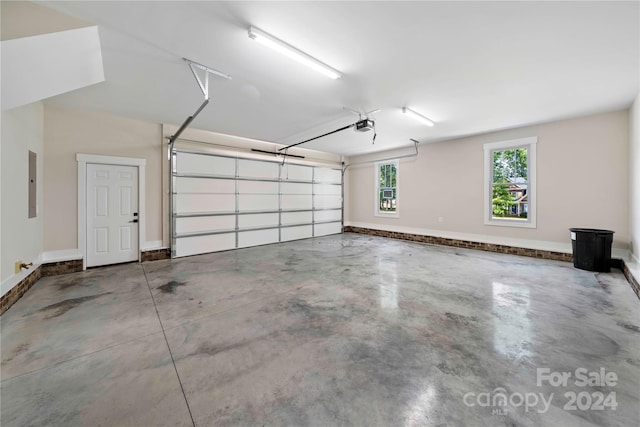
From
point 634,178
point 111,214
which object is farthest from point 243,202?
point 634,178

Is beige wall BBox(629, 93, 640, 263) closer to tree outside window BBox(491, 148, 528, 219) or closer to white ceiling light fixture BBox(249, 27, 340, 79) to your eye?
tree outside window BBox(491, 148, 528, 219)

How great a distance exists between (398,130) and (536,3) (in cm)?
379

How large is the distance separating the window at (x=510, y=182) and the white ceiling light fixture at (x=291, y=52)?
4925 mm

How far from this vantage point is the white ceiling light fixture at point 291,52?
2398 millimetres

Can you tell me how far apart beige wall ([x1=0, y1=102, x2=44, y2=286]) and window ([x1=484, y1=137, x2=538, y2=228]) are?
849 cm

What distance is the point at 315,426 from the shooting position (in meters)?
1.31

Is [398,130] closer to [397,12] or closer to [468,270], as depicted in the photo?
[468,270]

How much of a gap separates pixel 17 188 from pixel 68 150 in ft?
5.14

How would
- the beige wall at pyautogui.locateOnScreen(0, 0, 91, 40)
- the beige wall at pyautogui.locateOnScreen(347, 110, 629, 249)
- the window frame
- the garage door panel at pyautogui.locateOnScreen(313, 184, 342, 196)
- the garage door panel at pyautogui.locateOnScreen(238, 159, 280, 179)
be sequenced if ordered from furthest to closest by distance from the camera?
the garage door panel at pyautogui.locateOnScreen(313, 184, 342, 196) → the window frame → the garage door panel at pyautogui.locateOnScreen(238, 159, 280, 179) → the beige wall at pyautogui.locateOnScreen(347, 110, 629, 249) → the beige wall at pyautogui.locateOnScreen(0, 0, 91, 40)

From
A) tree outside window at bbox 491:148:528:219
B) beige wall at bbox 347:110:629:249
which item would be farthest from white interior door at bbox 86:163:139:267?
tree outside window at bbox 491:148:528:219

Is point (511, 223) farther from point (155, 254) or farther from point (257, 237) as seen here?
point (155, 254)

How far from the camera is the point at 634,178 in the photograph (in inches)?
155

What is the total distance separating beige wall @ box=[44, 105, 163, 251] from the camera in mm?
4137

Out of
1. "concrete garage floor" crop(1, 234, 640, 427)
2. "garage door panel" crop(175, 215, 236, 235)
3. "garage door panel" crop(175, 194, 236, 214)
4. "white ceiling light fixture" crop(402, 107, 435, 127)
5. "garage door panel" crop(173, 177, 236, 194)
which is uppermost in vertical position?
"white ceiling light fixture" crop(402, 107, 435, 127)
